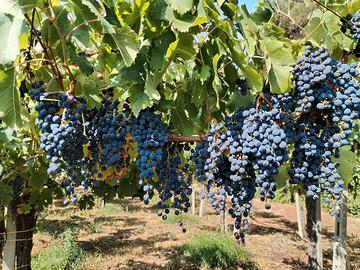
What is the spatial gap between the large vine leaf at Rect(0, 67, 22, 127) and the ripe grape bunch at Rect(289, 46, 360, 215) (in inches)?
49.4

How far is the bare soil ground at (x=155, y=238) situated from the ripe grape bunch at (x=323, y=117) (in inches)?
292

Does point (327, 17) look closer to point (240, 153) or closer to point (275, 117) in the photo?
point (275, 117)

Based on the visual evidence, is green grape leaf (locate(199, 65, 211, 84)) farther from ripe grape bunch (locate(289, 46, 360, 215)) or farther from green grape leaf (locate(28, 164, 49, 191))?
green grape leaf (locate(28, 164, 49, 191))

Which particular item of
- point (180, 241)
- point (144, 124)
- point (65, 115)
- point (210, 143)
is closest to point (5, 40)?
point (65, 115)

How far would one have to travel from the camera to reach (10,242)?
A: 18.0 ft

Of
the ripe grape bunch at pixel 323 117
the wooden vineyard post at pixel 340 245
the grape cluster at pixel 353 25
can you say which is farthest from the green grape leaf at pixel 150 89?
the wooden vineyard post at pixel 340 245

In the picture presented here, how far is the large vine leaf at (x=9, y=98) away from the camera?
5.57 ft

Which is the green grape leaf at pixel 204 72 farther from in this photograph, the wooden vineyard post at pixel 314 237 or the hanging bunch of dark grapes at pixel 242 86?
the wooden vineyard post at pixel 314 237

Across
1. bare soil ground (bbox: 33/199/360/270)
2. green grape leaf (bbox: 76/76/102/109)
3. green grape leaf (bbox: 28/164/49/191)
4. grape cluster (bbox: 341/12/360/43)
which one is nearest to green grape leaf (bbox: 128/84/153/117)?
green grape leaf (bbox: 76/76/102/109)

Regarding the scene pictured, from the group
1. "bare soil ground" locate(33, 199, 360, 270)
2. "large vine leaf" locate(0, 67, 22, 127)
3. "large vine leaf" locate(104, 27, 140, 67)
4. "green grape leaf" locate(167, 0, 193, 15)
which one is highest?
"green grape leaf" locate(167, 0, 193, 15)

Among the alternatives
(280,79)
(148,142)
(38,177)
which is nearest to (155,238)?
(38,177)

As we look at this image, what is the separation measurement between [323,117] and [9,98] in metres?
1.41

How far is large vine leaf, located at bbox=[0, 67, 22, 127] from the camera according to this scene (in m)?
1.70

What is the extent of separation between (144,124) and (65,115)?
369 millimetres
